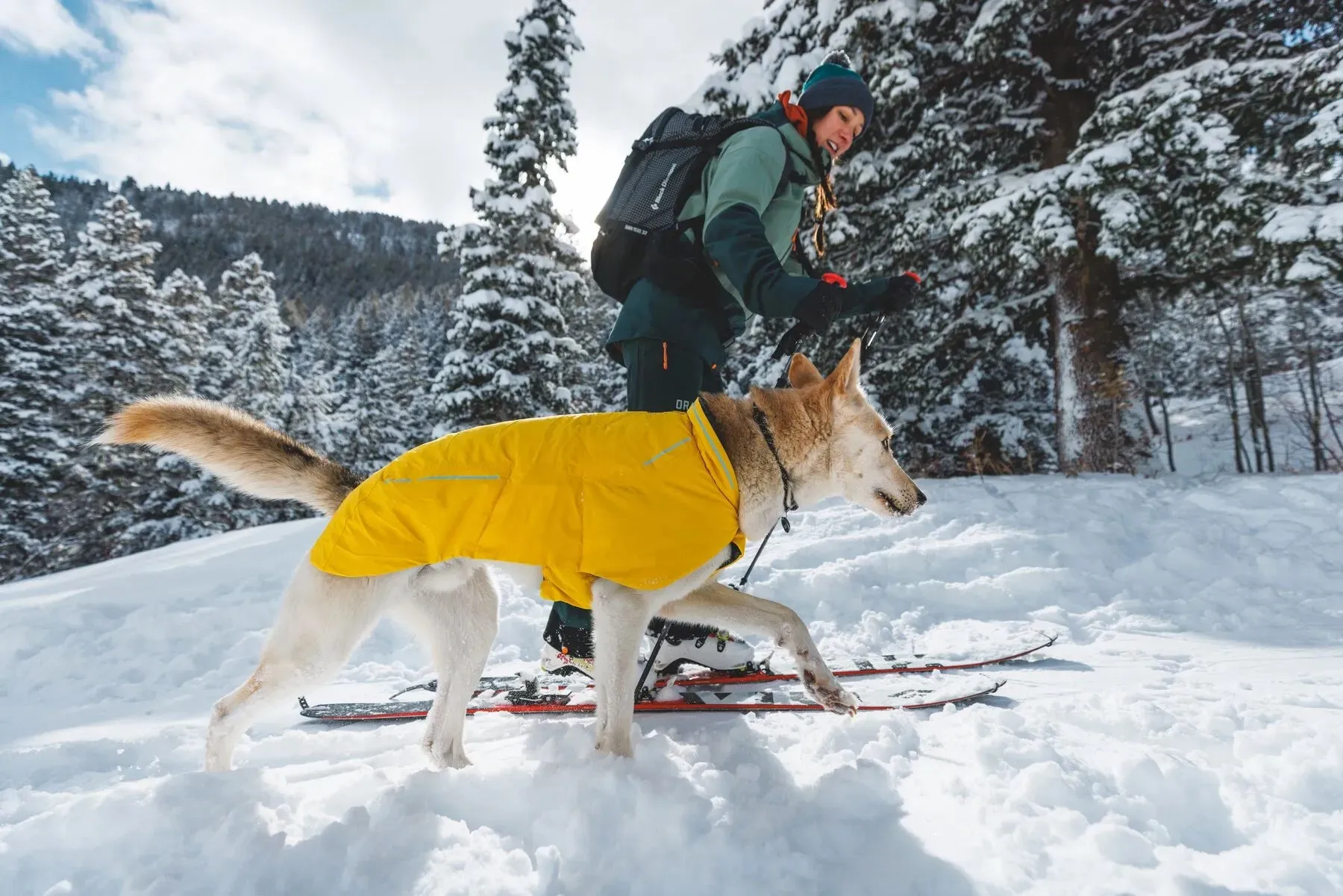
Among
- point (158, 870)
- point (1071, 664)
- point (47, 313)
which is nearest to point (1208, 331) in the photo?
point (1071, 664)

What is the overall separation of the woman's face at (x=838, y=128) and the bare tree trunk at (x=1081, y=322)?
6.23 meters

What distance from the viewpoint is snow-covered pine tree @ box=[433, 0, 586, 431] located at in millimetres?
15859

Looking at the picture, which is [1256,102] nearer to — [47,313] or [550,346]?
[550,346]

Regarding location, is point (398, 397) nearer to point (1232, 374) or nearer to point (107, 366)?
point (107, 366)

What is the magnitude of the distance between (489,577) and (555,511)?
2.53 feet

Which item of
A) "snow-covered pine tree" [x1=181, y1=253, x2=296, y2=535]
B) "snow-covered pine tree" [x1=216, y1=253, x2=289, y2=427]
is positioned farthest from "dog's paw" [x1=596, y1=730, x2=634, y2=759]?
"snow-covered pine tree" [x1=216, y1=253, x2=289, y2=427]

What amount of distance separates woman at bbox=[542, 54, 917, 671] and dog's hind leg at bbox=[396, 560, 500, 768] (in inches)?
20.4

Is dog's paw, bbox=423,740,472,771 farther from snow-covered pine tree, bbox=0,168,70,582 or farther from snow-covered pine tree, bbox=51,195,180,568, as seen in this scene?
snow-covered pine tree, bbox=51,195,180,568

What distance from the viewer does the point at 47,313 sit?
69.8 feet

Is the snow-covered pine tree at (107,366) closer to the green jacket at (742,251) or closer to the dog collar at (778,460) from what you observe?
the green jacket at (742,251)

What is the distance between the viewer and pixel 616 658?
231 cm

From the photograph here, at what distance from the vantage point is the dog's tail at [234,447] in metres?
2.47

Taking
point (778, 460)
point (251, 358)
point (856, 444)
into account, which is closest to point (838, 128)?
point (856, 444)

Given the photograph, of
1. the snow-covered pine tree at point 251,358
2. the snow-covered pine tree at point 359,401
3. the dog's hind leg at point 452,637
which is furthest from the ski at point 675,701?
the snow-covered pine tree at point 359,401
